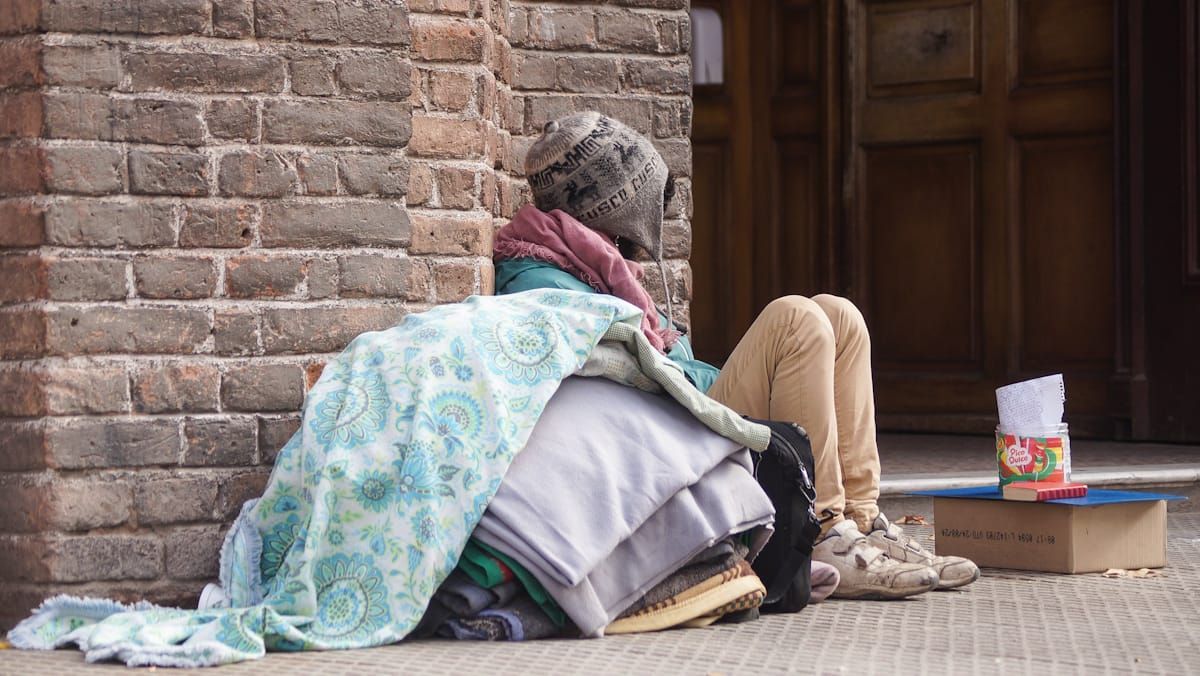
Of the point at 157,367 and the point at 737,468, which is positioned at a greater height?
the point at 157,367

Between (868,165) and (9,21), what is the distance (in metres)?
3.94

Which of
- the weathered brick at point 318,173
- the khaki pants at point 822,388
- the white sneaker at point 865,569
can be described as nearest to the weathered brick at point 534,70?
the weathered brick at point 318,173

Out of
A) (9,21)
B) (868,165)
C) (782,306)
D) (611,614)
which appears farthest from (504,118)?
(868,165)

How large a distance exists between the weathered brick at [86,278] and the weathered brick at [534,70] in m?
1.47

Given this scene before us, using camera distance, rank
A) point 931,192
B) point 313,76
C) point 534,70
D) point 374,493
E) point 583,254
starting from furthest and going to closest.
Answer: point 931,192
point 534,70
point 583,254
point 313,76
point 374,493

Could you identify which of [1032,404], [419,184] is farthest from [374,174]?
[1032,404]

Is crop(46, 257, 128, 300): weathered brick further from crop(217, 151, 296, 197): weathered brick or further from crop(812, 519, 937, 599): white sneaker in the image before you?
crop(812, 519, 937, 599): white sneaker

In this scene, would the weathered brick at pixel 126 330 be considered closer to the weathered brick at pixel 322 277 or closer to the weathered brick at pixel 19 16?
the weathered brick at pixel 322 277

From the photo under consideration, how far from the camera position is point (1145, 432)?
577 cm

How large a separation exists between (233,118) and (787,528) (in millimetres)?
1443

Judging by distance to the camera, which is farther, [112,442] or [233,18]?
[233,18]

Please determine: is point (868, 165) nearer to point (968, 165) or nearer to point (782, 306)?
point (968, 165)

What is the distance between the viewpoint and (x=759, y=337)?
11.2ft

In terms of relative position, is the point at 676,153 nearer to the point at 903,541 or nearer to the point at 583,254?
the point at 583,254
